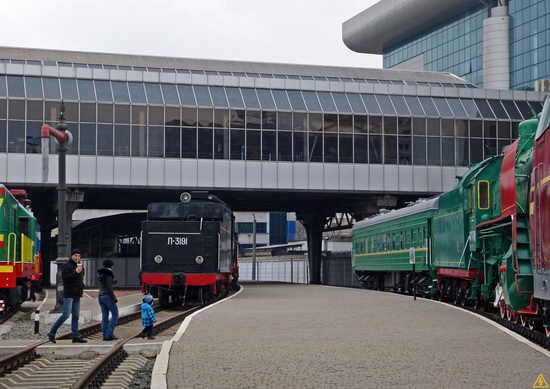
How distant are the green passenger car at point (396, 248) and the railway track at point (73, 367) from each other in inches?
639

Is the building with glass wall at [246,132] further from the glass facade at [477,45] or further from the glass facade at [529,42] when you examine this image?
the glass facade at [477,45]

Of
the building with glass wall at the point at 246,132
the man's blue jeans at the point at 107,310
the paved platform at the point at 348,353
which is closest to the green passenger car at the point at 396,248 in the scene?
the building with glass wall at the point at 246,132

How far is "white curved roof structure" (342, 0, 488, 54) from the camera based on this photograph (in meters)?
105

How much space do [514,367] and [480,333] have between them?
4.97 meters

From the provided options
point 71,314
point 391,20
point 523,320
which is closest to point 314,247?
point 523,320

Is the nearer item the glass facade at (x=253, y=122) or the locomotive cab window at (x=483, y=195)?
the locomotive cab window at (x=483, y=195)

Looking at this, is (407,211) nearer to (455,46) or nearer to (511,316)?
(511,316)

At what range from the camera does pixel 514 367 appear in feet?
40.4

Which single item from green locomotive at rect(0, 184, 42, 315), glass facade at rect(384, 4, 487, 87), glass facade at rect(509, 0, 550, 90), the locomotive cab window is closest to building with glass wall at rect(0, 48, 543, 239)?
green locomotive at rect(0, 184, 42, 315)

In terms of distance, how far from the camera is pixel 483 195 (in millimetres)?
21516

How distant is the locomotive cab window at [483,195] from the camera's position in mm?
21341

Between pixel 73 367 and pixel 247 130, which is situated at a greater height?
pixel 247 130

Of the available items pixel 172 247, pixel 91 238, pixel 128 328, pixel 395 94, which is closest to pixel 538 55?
pixel 395 94

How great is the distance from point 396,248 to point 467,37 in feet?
224
